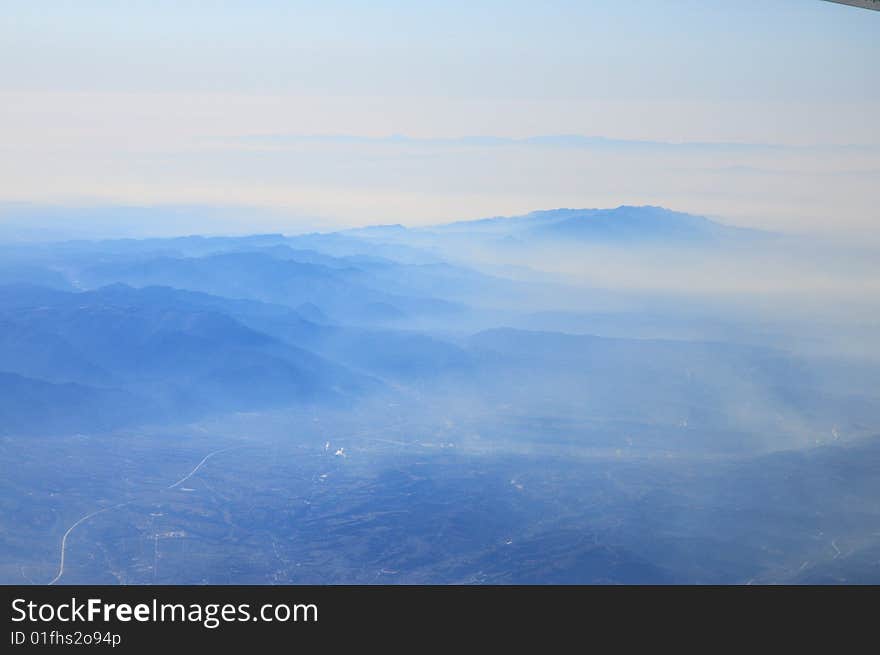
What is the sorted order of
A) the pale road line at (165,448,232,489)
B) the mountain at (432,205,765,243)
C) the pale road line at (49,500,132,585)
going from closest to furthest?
the pale road line at (49,500,132,585)
the pale road line at (165,448,232,489)
the mountain at (432,205,765,243)

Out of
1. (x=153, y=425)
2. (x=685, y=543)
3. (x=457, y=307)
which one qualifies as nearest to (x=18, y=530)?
(x=153, y=425)

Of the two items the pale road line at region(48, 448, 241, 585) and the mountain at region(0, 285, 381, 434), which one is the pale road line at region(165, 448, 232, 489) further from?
the mountain at region(0, 285, 381, 434)

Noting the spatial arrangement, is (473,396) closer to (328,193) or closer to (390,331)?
(390,331)

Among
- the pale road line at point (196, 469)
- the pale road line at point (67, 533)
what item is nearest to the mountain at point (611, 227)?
the pale road line at point (196, 469)

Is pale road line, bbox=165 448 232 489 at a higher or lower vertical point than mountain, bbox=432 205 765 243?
lower

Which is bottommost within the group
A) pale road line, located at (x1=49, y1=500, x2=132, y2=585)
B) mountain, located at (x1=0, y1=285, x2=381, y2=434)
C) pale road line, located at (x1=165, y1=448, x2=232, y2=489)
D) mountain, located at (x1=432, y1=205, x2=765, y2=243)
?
pale road line, located at (x1=49, y1=500, x2=132, y2=585)

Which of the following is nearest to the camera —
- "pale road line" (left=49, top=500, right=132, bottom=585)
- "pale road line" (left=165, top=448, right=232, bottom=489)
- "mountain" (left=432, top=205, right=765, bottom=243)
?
"pale road line" (left=49, top=500, right=132, bottom=585)

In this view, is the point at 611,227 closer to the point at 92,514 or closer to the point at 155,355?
the point at 155,355

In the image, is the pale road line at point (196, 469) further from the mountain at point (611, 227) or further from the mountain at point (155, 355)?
the mountain at point (611, 227)

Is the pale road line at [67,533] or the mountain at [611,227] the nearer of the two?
the pale road line at [67,533]

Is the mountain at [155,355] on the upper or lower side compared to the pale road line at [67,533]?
upper

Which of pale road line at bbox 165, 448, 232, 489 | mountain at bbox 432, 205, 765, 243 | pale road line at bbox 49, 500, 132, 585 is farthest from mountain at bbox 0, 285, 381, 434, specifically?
mountain at bbox 432, 205, 765, 243
